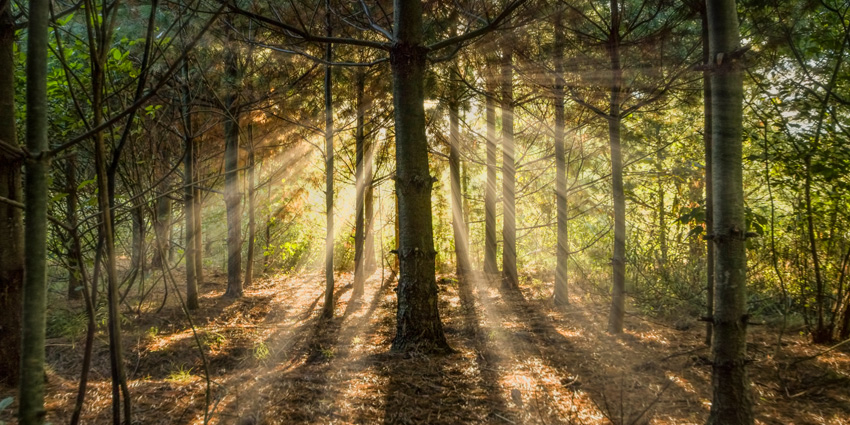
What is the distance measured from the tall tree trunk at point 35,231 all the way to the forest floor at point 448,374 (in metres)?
0.79

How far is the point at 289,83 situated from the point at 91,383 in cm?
584

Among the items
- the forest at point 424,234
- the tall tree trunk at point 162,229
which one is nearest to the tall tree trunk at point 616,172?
the forest at point 424,234

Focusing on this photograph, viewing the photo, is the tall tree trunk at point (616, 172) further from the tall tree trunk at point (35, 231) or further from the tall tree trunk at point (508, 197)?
the tall tree trunk at point (35, 231)

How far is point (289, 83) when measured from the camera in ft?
26.6

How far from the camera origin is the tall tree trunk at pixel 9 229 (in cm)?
345

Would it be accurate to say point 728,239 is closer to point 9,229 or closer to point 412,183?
point 412,183

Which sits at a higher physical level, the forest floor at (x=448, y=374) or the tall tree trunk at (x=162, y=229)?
the tall tree trunk at (x=162, y=229)

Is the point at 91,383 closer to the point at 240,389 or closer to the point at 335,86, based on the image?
the point at 240,389

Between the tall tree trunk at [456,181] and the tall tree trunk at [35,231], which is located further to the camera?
the tall tree trunk at [456,181]

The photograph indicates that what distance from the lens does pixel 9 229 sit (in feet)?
11.5

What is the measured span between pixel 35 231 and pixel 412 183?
3.76 metres

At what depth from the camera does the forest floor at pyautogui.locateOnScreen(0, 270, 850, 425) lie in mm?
3211

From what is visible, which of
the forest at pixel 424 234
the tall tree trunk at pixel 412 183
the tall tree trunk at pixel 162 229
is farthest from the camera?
the tall tree trunk at pixel 412 183

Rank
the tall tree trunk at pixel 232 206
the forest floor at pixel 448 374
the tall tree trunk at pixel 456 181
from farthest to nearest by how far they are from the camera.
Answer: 1. the tall tree trunk at pixel 456 181
2. the tall tree trunk at pixel 232 206
3. the forest floor at pixel 448 374
